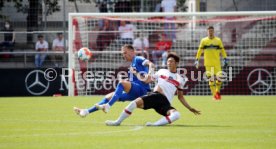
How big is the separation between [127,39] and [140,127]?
16169 millimetres

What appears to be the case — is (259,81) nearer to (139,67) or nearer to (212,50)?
(212,50)

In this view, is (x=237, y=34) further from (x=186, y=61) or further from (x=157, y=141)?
(x=157, y=141)

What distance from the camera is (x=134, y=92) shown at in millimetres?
14492

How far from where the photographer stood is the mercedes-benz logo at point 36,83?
27500 millimetres

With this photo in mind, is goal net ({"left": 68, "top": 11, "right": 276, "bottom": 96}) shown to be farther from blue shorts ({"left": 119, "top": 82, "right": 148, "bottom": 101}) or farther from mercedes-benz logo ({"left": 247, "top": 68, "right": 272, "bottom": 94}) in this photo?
blue shorts ({"left": 119, "top": 82, "right": 148, "bottom": 101})

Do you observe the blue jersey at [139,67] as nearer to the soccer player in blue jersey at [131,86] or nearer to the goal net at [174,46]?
the soccer player in blue jersey at [131,86]

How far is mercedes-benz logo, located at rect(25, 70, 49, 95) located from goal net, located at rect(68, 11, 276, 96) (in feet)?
3.95

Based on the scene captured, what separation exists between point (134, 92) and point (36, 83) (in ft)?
44.8

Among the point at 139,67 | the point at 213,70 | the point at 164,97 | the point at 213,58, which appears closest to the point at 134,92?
the point at 139,67

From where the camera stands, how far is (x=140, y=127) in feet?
42.0

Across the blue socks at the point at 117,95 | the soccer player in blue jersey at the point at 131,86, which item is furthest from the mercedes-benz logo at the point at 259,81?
the blue socks at the point at 117,95

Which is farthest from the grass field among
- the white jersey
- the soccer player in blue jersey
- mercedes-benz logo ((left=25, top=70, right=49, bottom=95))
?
mercedes-benz logo ((left=25, top=70, right=49, bottom=95))

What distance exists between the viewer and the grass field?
32.8 feet

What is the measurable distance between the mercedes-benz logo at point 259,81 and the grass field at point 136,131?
412 inches
